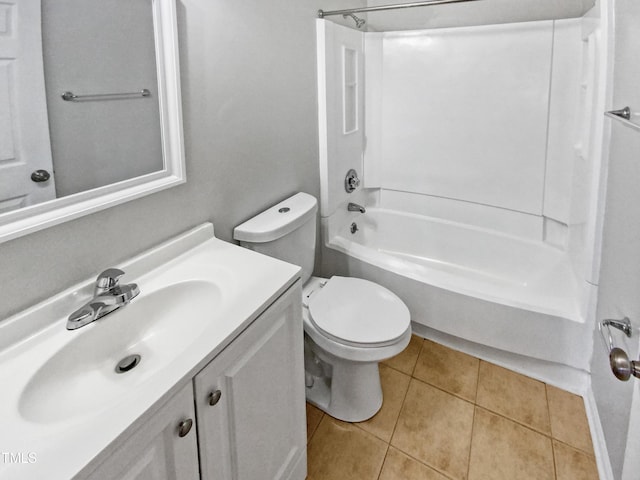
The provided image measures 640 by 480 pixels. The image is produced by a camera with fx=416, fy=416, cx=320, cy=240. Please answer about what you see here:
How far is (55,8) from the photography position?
0.99 metres

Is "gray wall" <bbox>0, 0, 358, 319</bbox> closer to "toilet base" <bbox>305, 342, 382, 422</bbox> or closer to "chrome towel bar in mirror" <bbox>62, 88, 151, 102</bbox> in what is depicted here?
"chrome towel bar in mirror" <bbox>62, 88, 151, 102</bbox>

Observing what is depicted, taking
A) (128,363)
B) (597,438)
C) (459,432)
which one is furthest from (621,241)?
(128,363)

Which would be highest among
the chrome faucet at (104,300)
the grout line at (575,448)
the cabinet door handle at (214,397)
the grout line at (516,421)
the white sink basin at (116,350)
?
the chrome faucet at (104,300)

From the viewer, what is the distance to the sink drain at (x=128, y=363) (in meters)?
1.05

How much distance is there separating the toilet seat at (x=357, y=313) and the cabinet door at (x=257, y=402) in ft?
1.05

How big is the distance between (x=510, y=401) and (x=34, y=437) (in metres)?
1.82

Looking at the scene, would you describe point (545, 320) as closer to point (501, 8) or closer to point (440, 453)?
point (440, 453)

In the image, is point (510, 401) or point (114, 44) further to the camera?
point (510, 401)

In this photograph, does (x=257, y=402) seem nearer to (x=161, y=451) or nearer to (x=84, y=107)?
(x=161, y=451)

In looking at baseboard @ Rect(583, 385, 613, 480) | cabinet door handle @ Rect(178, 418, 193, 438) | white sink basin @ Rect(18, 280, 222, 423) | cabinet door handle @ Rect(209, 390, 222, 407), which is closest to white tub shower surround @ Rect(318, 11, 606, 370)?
baseboard @ Rect(583, 385, 613, 480)

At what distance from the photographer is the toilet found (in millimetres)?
1594

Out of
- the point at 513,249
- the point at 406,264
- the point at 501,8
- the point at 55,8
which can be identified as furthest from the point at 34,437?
the point at 501,8

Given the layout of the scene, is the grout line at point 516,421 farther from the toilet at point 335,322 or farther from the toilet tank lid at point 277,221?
the toilet tank lid at point 277,221

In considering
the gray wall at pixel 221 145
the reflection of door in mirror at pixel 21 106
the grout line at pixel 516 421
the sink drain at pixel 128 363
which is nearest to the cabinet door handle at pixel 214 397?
the sink drain at pixel 128 363
